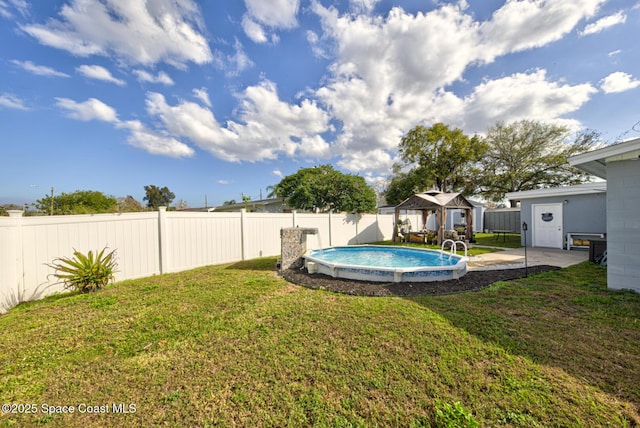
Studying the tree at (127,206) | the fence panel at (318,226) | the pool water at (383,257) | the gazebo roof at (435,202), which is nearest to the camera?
the pool water at (383,257)

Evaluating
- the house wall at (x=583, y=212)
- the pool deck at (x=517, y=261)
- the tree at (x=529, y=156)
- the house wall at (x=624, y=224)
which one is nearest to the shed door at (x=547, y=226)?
the house wall at (x=583, y=212)

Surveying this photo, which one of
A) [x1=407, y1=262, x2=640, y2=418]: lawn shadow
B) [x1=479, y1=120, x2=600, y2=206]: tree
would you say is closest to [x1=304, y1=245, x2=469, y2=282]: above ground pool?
[x1=407, y1=262, x2=640, y2=418]: lawn shadow

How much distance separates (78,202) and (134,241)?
34.8 ft

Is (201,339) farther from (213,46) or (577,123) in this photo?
(577,123)

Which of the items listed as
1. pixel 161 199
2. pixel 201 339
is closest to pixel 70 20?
pixel 201 339

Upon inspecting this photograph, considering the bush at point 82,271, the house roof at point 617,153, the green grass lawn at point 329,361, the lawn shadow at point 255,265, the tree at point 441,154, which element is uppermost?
the tree at point 441,154

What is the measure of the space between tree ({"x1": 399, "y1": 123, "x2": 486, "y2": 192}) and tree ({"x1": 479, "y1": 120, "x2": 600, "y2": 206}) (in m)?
1.57

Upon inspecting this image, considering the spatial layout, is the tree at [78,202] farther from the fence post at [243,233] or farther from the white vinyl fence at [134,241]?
the fence post at [243,233]

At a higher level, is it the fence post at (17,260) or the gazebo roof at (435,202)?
the gazebo roof at (435,202)

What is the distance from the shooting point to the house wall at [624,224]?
4.37m

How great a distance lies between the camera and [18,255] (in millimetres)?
4227

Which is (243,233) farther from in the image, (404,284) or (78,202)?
(78,202)

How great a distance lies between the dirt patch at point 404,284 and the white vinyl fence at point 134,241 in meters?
3.05

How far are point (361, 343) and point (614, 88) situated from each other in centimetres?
1643
